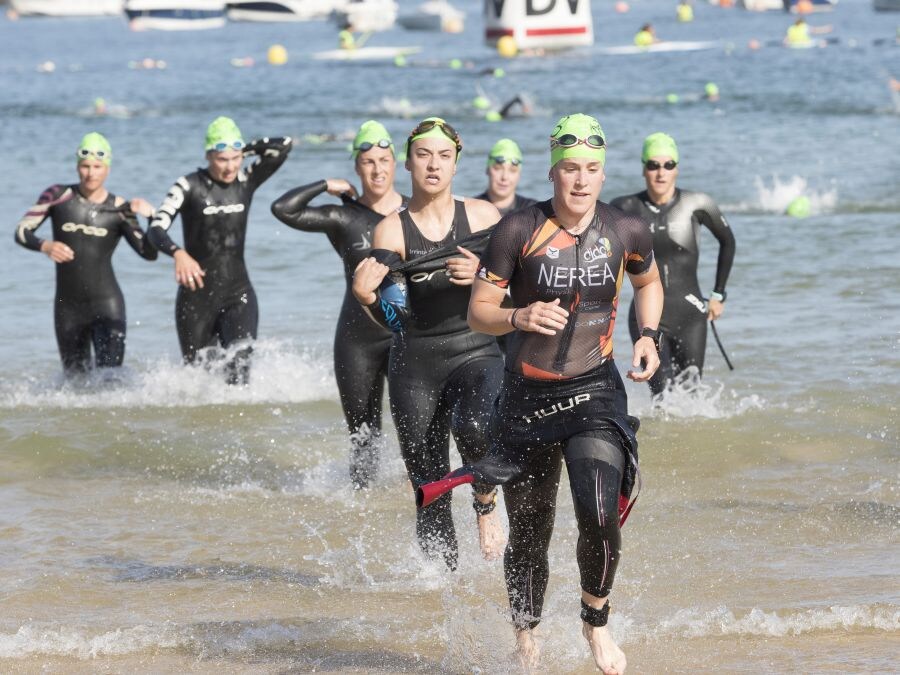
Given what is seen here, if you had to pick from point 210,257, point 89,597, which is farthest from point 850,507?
point 210,257

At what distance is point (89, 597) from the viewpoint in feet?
20.6

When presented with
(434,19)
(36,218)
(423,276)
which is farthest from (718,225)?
(434,19)

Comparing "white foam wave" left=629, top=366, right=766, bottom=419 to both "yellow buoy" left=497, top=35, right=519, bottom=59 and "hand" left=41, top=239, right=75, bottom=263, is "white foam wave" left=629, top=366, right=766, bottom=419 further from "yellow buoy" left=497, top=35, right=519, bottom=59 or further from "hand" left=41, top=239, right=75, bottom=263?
"yellow buoy" left=497, top=35, right=519, bottom=59

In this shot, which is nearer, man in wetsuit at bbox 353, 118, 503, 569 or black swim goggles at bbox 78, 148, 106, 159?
man in wetsuit at bbox 353, 118, 503, 569

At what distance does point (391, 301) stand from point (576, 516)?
1353 mm

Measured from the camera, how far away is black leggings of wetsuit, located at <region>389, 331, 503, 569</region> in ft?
19.2

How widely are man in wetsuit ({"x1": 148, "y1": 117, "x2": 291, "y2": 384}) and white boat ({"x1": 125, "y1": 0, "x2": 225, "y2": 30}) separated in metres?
85.9

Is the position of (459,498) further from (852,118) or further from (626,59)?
(626,59)

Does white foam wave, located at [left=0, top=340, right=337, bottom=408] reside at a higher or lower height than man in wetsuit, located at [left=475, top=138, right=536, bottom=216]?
lower

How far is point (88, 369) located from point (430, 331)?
5048 millimetres

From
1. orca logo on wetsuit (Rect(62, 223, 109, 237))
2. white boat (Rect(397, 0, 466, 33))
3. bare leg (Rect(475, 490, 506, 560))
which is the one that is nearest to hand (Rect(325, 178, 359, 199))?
bare leg (Rect(475, 490, 506, 560))

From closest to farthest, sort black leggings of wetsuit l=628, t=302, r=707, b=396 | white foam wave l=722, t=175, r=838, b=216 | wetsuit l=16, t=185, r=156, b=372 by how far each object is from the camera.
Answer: black leggings of wetsuit l=628, t=302, r=707, b=396 < wetsuit l=16, t=185, r=156, b=372 < white foam wave l=722, t=175, r=838, b=216

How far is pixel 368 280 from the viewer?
556 centimetres

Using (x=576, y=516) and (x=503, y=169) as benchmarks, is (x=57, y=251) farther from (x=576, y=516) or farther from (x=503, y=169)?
(x=576, y=516)
